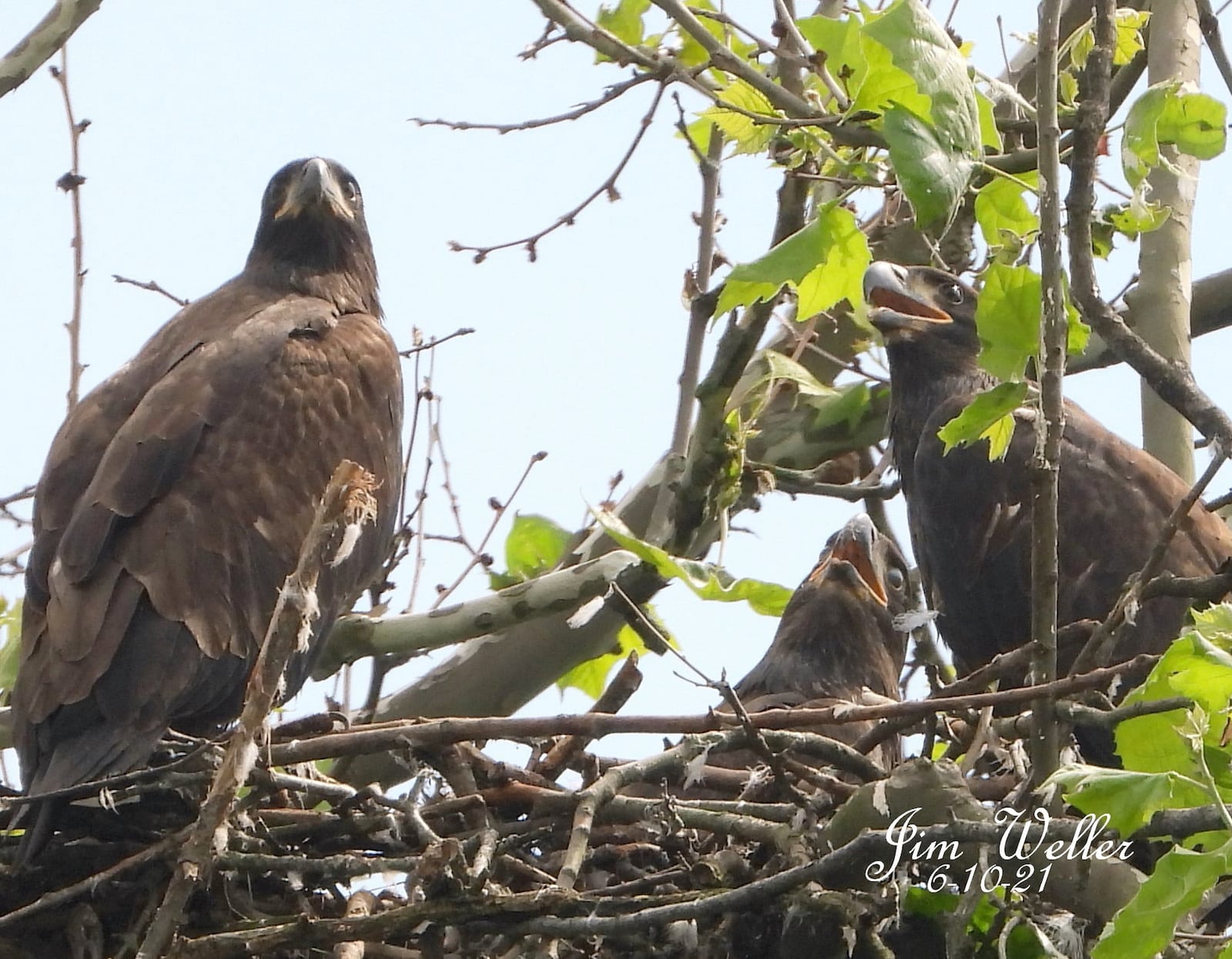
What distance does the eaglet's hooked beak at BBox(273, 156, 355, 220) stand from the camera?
655 centimetres

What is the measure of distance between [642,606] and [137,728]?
1.56 m

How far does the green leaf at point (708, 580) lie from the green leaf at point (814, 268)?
2.75ft

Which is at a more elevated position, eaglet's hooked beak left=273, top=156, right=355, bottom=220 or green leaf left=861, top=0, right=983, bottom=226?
eaglet's hooked beak left=273, top=156, right=355, bottom=220

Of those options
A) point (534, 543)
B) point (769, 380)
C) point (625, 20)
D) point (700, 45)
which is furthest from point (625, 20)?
point (534, 543)

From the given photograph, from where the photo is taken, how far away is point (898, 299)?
6449 millimetres

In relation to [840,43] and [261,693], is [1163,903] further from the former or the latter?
[840,43]

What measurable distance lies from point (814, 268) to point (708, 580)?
48.9 inches

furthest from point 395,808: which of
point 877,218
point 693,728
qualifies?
point 877,218

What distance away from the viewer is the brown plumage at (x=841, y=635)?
246 inches

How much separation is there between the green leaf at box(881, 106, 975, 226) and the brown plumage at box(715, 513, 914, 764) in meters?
3.18

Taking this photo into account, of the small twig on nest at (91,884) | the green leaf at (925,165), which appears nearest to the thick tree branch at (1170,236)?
the green leaf at (925,165)

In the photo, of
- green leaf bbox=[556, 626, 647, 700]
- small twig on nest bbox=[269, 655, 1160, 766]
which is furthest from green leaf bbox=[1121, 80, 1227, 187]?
green leaf bbox=[556, 626, 647, 700]

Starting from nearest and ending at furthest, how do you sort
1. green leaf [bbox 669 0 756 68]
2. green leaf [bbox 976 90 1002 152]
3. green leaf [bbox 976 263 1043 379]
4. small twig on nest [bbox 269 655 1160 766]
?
green leaf [bbox 976 263 1043 379] → green leaf [bbox 976 90 1002 152] → small twig on nest [bbox 269 655 1160 766] → green leaf [bbox 669 0 756 68]

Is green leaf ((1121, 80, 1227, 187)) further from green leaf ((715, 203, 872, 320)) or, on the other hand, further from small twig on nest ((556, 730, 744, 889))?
small twig on nest ((556, 730, 744, 889))
